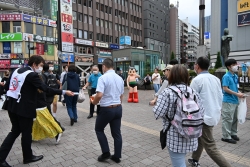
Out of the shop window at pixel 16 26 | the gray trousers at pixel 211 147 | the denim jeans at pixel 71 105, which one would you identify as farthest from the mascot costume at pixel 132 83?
the shop window at pixel 16 26

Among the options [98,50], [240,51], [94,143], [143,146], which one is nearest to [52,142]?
[94,143]

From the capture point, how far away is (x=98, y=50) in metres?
44.5

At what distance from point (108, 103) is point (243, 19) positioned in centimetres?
3008

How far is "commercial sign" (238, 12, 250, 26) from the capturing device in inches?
1079

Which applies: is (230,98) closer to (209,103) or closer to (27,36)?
(209,103)

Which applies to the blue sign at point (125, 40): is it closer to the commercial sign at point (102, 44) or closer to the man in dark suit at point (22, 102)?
the commercial sign at point (102, 44)

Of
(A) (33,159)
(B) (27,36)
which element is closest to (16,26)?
(B) (27,36)

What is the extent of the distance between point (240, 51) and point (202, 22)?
15305mm

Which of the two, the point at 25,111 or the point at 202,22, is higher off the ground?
the point at 202,22

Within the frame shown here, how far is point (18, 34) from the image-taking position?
1305 inches

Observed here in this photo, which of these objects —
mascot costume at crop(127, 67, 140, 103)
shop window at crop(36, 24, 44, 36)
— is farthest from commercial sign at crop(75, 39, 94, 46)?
mascot costume at crop(127, 67, 140, 103)

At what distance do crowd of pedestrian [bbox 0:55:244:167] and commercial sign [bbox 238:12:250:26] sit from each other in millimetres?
27690

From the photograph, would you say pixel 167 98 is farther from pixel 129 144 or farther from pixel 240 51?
pixel 240 51

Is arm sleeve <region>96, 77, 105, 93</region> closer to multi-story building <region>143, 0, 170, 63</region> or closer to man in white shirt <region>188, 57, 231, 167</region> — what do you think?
man in white shirt <region>188, 57, 231, 167</region>
